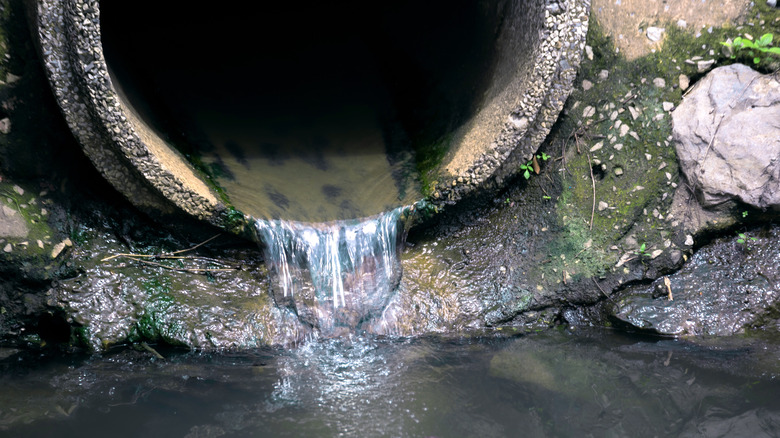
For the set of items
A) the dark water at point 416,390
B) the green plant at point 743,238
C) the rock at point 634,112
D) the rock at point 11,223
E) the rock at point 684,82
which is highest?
the rock at point 684,82

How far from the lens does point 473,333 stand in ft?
11.6

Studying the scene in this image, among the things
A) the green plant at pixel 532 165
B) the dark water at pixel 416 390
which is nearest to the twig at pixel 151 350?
the dark water at pixel 416 390

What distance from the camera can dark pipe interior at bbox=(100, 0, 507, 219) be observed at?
433 cm

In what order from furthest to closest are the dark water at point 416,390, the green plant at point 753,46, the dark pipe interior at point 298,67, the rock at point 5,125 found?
the dark pipe interior at point 298,67, the green plant at point 753,46, the rock at point 5,125, the dark water at point 416,390

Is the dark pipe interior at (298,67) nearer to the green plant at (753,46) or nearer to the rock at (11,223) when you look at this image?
the rock at (11,223)

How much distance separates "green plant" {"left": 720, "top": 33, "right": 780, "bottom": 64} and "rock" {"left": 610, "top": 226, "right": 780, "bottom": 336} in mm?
1038

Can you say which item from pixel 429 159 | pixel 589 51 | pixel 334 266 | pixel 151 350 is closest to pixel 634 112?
pixel 589 51

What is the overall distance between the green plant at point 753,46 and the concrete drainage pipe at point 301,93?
3.01 ft

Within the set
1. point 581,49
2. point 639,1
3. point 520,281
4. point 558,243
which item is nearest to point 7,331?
point 520,281

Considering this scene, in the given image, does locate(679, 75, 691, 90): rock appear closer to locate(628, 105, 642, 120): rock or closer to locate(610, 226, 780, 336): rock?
locate(628, 105, 642, 120): rock

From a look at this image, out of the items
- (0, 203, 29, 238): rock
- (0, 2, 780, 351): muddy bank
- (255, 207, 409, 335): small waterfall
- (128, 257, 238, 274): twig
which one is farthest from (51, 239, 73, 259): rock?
(255, 207, 409, 335): small waterfall

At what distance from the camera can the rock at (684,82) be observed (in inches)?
134

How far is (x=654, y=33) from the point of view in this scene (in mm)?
3377

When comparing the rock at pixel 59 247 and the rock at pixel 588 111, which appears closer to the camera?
the rock at pixel 59 247
